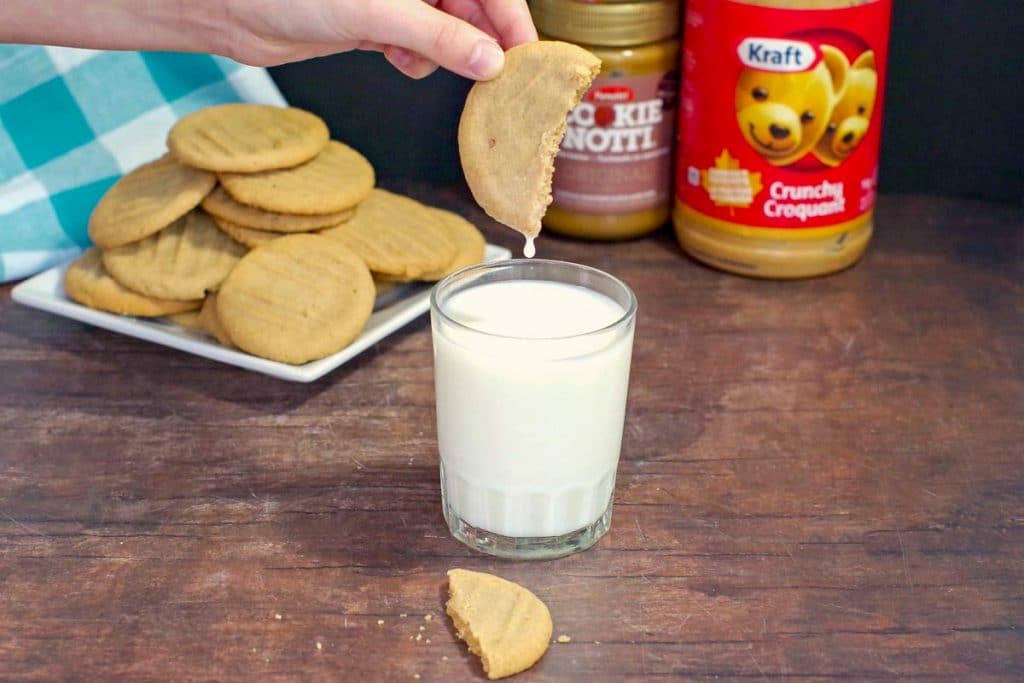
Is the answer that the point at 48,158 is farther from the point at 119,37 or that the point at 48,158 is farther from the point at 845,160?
the point at 845,160

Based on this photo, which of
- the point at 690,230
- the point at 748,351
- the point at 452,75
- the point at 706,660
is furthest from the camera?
the point at 452,75

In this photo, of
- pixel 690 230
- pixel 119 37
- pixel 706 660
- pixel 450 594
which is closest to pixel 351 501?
pixel 450 594

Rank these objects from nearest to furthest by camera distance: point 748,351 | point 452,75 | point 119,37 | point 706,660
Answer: point 706,660 < point 119,37 < point 748,351 < point 452,75

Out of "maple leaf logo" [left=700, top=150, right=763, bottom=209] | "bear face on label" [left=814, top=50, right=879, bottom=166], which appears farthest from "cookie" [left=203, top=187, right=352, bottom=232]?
"bear face on label" [left=814, top=50, right=879, bottom=166]

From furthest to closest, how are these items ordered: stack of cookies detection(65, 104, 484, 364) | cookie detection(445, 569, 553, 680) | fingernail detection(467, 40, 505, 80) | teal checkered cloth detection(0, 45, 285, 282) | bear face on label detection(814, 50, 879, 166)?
teal checkered cloth detection(0, 45, 285, 282)
bear face on label detection(814, 50, 879, 166)
stack of cookies detection(65, 104, 484, 364)
fingernail detection(467, 40, 505, 80)
cookie detection(445, 569, 553, 680)

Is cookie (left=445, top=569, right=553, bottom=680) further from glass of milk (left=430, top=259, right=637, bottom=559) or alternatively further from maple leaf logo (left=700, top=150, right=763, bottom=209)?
maple leaf logo (left=700, top=150, right=763, bottom=209)

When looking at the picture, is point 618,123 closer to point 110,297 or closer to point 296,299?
point 296,299
